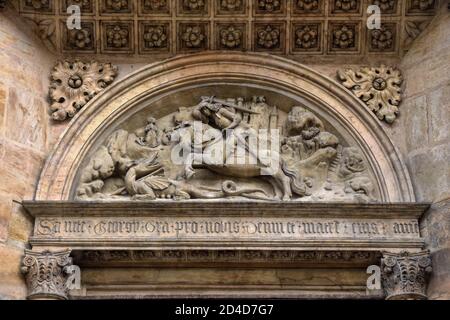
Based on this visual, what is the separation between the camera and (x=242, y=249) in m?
10.1

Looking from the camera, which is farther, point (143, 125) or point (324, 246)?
point (143, 125)

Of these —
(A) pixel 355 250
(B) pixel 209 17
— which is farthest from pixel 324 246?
(B) pixel 209 17

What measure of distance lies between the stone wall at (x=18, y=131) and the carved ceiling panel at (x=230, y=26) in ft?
1.18

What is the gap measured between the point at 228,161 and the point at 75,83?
2.26 meters

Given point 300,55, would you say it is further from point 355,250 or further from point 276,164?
point 355,250

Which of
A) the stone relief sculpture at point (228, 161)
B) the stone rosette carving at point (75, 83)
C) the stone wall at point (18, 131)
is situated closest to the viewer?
the stone wall at point (18, 131)

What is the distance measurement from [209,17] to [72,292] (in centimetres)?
397

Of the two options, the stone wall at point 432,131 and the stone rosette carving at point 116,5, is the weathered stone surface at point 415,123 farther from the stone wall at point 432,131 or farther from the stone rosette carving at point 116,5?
the stone rosette carving at point 116,5

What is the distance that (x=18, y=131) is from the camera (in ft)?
35.4

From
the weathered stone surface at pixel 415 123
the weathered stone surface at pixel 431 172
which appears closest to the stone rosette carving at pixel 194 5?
the weathered stone surface at pixel 415 123

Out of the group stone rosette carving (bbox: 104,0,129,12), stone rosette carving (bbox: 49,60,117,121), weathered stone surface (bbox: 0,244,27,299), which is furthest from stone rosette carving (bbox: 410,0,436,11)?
weathered stone surface (bbox: 0,244,27,299)

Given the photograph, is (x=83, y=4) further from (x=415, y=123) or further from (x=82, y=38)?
(x=415, y=123)

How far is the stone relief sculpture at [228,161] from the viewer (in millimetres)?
10836

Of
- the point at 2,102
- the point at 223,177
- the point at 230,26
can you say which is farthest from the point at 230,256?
the point at 2,102
